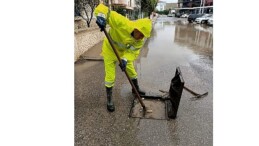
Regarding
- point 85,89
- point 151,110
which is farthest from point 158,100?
point 85,89

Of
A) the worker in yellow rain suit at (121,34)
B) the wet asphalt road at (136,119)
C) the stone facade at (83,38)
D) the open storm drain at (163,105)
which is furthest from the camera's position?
the stone facade at (83,38)

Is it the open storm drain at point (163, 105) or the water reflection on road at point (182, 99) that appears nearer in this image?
the water reflection on road at point (182, 99)

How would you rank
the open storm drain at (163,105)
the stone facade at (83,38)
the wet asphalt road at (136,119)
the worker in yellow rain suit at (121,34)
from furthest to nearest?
1. the stone facade at (83,38)
2. the open storm drain at (163,105)
3. the worker in yellow rain suit at (121,34)
4. the wet asphalt road at (136,119)

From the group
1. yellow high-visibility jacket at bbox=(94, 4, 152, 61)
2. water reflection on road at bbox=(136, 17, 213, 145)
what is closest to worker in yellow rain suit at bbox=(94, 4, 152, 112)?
yellow high-visibility jacket at bbox=(94, 4, 152, 61)

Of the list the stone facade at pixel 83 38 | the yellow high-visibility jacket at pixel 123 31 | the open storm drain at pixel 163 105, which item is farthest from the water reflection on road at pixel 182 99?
the stone facade at pixel 83 38

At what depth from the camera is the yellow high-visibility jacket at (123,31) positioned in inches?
119

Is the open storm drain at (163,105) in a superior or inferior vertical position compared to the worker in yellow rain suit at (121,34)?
inferior

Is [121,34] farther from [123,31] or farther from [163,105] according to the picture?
[163,105]

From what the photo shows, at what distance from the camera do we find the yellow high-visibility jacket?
302 cm

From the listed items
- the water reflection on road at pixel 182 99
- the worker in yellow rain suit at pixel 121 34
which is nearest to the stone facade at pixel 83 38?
the water reflection on road at pixel 182 99

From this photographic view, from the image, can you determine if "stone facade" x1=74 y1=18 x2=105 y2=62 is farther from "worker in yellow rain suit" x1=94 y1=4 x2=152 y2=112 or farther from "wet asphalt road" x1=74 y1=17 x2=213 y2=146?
"worker in yellow rain suit" x1=94 y1=4 x2=152 y2=112

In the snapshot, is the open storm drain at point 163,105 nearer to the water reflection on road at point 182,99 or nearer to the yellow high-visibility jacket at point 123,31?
the water reflection on road at point 182,99

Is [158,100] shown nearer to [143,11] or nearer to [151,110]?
[151,110]

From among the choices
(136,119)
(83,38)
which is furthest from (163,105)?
(83,38)
